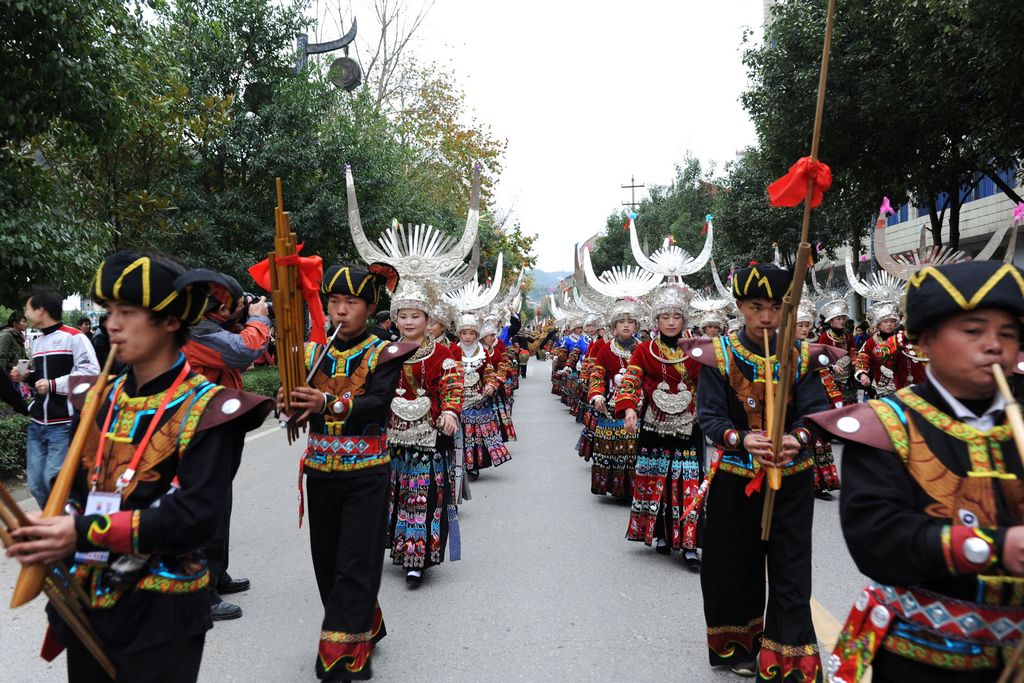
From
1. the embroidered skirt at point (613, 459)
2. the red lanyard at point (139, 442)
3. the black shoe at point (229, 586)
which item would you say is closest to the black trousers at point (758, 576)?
the red lanyard at point (139, 442)

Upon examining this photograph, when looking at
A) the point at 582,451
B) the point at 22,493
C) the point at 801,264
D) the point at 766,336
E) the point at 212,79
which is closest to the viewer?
the point at 801,264

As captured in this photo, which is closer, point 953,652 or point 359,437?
point 953,652

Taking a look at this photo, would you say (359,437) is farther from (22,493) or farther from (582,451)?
(582,451)

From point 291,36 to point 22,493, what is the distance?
46.3ft

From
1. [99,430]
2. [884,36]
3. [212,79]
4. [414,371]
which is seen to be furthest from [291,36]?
[99,430]

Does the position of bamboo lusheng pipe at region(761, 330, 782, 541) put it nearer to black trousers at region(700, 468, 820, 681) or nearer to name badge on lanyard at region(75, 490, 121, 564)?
black trousers at region(700, 468, 820, 681)

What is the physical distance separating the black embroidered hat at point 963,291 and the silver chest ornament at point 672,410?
4.02 metres

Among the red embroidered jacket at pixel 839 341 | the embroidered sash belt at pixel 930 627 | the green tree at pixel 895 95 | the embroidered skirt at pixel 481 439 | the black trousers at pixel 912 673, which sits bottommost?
the embroidered skirt at pixel 481 439

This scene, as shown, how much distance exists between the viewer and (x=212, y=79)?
19453 mm

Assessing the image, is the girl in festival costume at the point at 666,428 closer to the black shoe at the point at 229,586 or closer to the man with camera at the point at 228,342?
the man with camera at the point at 228,342

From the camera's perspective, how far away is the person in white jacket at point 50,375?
6617 millimetres

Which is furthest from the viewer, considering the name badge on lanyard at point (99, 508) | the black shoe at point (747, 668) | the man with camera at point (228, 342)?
the man with camera at point (228, 342)

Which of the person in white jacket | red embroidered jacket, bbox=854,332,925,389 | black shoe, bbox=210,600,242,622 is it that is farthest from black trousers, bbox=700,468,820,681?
red embroidered jacket, bbox=854,332,925,389

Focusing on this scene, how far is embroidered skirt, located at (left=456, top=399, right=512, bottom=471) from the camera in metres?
10.6
